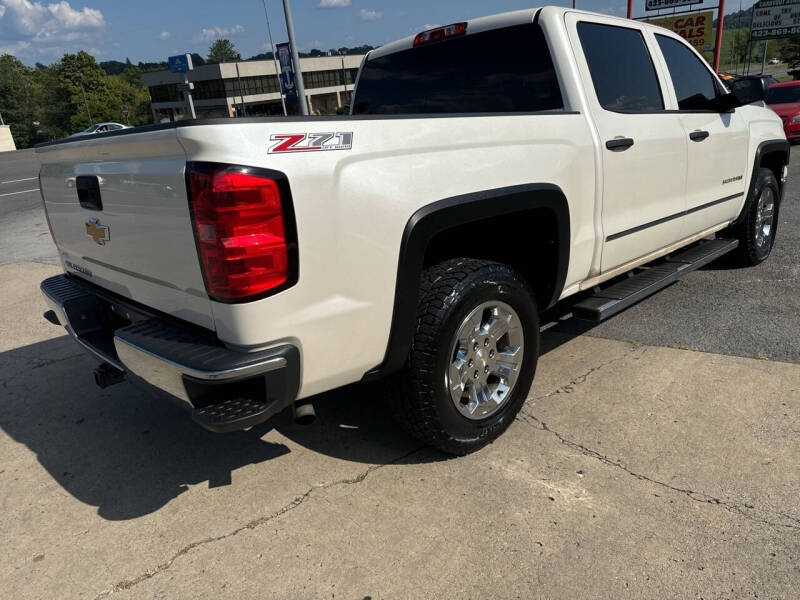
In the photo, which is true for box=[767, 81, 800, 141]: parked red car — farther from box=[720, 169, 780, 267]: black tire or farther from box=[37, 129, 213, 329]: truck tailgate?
box=[37, 129, 213, 329]: truck tailgate

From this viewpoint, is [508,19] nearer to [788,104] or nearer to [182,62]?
[788,104]

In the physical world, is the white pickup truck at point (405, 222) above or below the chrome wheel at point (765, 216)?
above

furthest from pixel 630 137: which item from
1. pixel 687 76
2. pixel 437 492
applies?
pixel 437 492

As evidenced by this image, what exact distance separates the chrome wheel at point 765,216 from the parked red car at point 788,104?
10892mm

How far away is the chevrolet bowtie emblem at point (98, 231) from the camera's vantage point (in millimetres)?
2588

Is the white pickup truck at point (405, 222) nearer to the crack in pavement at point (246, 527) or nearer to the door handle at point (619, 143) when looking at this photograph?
the door handle at point (619, 143)

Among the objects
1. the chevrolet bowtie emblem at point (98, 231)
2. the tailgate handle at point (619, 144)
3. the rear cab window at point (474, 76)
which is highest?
the rear cab window at point (474, 76)

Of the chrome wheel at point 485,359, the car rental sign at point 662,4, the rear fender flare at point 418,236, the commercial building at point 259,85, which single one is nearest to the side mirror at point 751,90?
the rear fender flare at point 418,236

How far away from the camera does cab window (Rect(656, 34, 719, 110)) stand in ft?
13.3

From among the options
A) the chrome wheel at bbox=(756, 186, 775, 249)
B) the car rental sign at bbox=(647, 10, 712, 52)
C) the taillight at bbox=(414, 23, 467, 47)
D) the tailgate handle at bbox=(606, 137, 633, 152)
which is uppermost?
the car rental sign at bbox=(647, 10, 712, 52)

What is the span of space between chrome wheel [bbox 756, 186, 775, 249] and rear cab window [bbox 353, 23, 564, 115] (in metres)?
3.01

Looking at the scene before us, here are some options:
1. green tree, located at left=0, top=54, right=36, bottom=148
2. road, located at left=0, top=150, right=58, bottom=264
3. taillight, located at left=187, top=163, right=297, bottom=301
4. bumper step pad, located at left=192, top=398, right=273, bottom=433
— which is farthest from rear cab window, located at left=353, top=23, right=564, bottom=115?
green tree, located at left=0, top=54, right=36, bottom=148

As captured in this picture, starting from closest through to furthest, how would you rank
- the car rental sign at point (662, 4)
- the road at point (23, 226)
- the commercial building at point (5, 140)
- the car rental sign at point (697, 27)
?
the road at point (23, 226) < the car rental sign at point (662, 4) < the car rental sign at point (697, 27) < the commercial building at point (5, 140)

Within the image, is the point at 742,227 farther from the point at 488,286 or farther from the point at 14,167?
the point at 14,167
